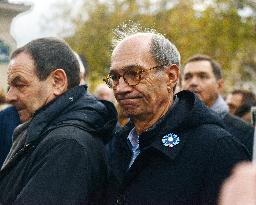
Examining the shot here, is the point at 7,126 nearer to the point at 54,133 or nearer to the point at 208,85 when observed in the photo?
the point at 208,85

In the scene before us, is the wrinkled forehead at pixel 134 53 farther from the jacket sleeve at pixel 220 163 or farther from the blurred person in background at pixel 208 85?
the blurred person in background at pixel 208 85

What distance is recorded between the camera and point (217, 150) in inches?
112

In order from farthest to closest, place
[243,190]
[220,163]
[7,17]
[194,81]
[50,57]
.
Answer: [7,17]
[194,81]
[50,57]
[220,163]
[243,190]

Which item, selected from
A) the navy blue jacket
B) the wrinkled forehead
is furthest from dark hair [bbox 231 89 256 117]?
the wrinkled forehead

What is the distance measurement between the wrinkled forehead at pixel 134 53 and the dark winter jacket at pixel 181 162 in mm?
264

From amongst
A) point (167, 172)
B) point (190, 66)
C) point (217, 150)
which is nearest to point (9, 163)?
point (167, 172)

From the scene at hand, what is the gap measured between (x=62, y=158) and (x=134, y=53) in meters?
0.62

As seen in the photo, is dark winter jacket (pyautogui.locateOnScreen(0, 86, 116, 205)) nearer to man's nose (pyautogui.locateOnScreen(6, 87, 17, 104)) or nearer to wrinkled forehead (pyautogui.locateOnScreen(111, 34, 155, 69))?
man's nose (pyautogui.locateOnScreen(6, 87, 17, 104))

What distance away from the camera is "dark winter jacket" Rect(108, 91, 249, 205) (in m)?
2.81

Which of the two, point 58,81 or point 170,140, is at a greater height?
point 58,81

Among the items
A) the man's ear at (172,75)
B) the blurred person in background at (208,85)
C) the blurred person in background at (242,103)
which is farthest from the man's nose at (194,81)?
the man's ear at (172,75)

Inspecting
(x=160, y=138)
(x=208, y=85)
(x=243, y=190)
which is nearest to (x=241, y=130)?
(x=208, y=85)

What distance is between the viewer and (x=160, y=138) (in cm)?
301

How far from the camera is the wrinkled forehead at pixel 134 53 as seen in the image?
124 inches
